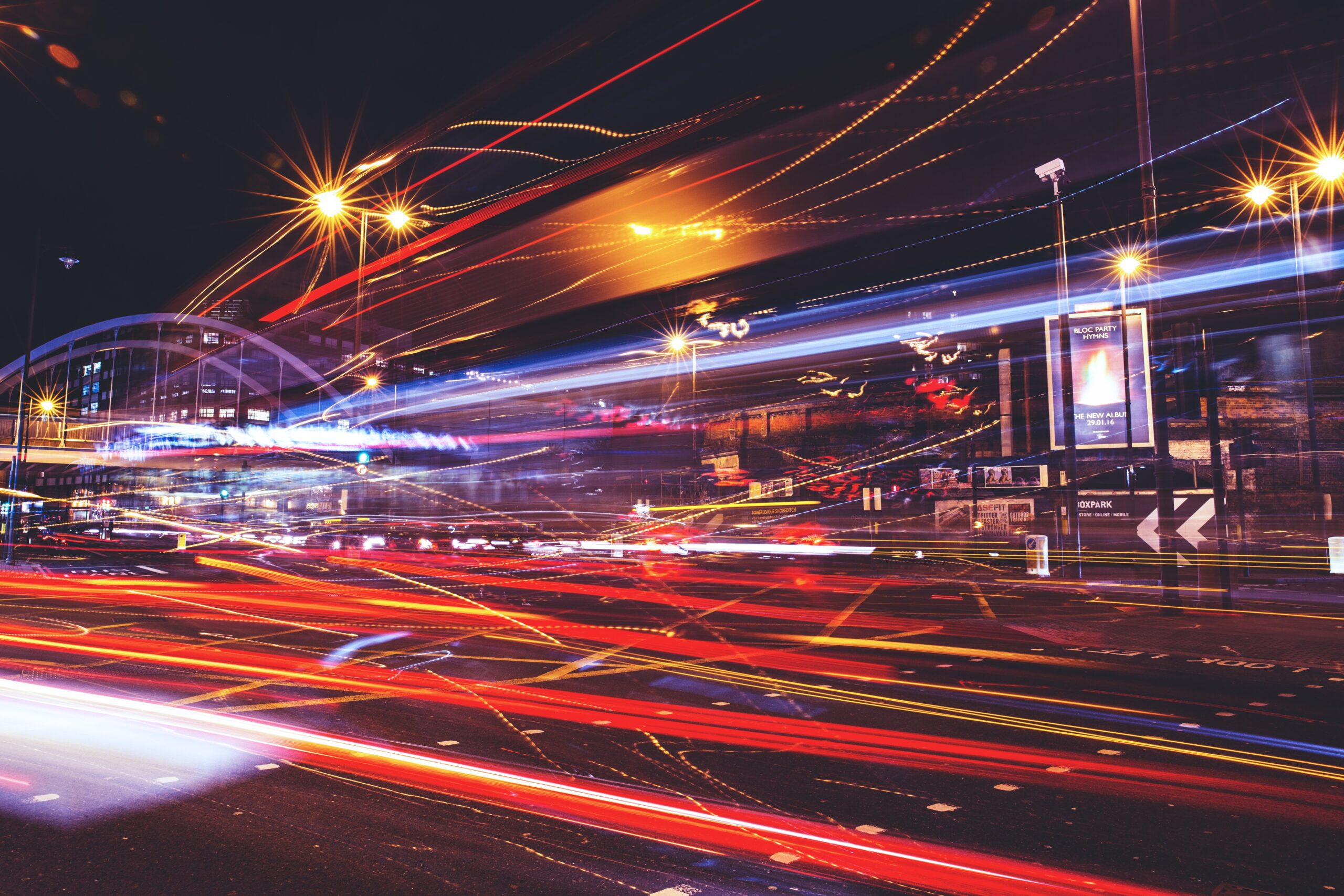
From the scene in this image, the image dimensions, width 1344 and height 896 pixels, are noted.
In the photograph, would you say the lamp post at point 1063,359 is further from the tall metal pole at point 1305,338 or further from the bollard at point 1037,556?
the tall metal pole at point 1305,338

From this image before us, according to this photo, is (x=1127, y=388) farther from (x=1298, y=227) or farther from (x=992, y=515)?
(x=1298, y=227)

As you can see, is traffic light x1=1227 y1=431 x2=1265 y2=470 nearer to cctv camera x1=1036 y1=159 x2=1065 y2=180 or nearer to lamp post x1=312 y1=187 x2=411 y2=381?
cctv camera x1=1036 y1=159 x2=1065 y2=180

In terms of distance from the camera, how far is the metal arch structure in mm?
69000

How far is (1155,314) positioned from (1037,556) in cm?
739

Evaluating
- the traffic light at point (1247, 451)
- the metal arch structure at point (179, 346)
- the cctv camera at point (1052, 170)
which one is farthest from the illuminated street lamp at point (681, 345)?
the metal arch structure at point (179, 346)

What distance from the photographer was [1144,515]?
599 inches

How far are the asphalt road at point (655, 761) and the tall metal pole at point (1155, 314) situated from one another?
4.38 m

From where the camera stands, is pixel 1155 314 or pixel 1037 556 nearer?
pixel 1155 314

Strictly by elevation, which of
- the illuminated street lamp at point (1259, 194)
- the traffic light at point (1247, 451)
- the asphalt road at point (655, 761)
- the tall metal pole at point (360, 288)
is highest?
the illuminated street lamp at point (1259, 194)

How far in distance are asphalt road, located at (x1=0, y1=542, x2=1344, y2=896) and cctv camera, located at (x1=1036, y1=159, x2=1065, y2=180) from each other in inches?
487

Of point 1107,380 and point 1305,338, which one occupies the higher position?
point 1305,338

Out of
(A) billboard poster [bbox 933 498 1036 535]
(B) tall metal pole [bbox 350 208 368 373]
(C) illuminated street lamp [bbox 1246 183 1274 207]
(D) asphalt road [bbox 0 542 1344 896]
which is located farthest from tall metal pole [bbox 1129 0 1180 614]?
(B) tall metal pole [bbox 350 208 368 373]

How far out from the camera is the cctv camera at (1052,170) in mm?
18391

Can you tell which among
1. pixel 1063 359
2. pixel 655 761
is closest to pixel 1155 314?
pixel 1063 359
